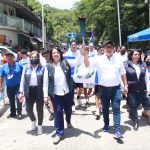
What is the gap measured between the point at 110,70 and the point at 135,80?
1036mm

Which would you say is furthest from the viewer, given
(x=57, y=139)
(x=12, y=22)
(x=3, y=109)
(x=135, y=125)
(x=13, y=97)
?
(x=12, y=22)

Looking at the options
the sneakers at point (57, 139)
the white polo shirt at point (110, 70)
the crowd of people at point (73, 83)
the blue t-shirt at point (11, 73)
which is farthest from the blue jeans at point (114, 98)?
the blue t-shirt at point (11, 73)

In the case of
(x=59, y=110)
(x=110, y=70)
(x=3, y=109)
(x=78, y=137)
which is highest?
(x=110, y=70)

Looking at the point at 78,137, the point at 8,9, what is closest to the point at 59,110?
the point at 78,137

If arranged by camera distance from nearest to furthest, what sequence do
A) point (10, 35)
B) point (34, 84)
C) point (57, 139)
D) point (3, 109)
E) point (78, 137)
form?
point (57, 139)
point (78, 137)
point (34, 84)
point (3, 109)
point (10, 35)

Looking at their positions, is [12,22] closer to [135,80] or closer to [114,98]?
[135,80]

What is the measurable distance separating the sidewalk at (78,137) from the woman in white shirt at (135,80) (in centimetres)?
51

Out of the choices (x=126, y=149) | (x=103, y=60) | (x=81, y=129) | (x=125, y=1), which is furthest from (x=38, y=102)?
(x=125, y=1)

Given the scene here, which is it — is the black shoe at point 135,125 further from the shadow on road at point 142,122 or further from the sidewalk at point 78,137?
the shadow on road at point 142,122

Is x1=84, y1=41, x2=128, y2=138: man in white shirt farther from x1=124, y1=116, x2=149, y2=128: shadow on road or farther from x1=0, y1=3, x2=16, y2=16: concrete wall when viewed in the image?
x1=0, y1=3, x2=16, y2=16: concrete wall

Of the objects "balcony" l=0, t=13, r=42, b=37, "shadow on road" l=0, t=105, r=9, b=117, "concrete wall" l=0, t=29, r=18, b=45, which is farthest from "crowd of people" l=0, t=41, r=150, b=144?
"concrete wall" l=0, t=29, r=18, b=45

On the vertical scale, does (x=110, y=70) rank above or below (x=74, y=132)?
above

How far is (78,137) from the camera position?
7.88 metres

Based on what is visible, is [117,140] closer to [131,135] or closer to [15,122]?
[131,135]
